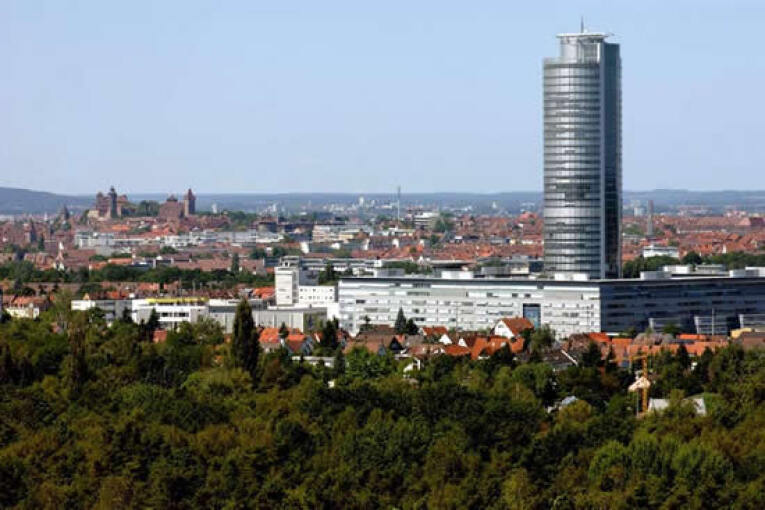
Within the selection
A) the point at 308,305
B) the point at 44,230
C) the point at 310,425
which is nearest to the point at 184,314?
the point at 308,305

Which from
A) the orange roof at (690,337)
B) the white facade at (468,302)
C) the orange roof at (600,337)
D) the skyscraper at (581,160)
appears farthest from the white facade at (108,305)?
the orange roof at (690,337)

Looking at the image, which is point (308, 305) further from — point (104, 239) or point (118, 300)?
point (104, 239)

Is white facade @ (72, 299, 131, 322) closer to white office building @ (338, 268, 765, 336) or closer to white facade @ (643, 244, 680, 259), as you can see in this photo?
white office building @ (338, 268, 765, 336)

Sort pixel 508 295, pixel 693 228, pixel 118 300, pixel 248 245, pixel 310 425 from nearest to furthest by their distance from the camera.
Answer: pixel 310 425 → pixel 508 295 → pixel 118 300 → pixel 248 245 → pixel 693 228

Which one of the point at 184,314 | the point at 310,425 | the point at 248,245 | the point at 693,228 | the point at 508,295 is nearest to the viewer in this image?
the point at 310,425

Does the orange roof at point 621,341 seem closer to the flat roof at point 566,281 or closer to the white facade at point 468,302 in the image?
the white facade at point 468,302

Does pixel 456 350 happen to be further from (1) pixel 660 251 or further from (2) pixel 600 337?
(1) pixel 660 251

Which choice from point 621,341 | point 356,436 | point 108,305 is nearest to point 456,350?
point 621,341
